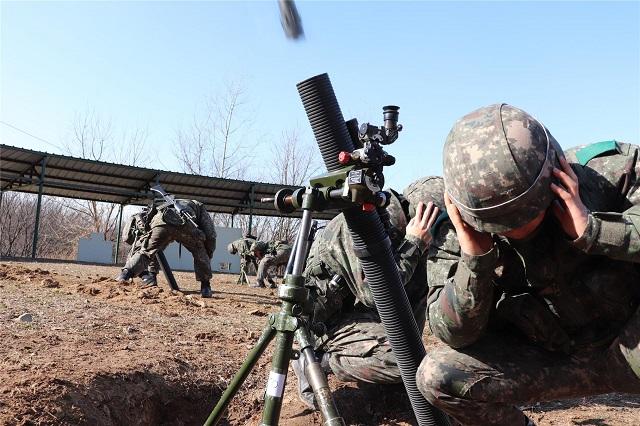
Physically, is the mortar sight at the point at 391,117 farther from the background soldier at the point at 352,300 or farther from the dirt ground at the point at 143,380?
the dirt ground at the point at 143,380

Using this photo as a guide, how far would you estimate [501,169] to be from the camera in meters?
2.29

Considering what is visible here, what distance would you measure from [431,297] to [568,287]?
0.60 meters

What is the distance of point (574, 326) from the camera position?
2.66m

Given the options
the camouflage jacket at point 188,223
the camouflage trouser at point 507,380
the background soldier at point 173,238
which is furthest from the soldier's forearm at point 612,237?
the camouflage jacket at point 188,223

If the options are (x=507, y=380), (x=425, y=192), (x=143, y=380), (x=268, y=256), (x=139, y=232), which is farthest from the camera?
(x=268, y=256)

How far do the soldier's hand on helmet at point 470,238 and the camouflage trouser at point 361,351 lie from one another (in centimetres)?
123

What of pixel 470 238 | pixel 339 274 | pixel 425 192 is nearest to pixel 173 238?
pixel 339 274

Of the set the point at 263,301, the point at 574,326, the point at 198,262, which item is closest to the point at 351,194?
the point at 574,326

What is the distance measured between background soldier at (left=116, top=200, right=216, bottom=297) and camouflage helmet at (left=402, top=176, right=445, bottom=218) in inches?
236

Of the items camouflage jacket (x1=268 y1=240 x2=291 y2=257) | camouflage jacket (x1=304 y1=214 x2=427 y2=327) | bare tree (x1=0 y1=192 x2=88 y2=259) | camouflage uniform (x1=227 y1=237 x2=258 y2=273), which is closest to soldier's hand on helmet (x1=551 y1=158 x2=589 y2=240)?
camouflage jacket (x1=304 y1=214 x2=427 y2=327)

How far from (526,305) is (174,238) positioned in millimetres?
7960

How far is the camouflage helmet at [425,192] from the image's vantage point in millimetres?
3600

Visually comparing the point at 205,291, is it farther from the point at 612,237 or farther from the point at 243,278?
the point at 612,237

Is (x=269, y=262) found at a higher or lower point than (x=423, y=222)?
lower
